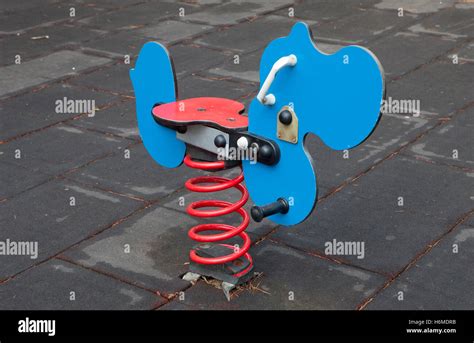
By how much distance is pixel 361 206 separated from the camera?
720 centimetres

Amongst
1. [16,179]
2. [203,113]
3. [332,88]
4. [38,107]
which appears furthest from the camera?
[38,107]

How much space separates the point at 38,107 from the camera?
9758 millimetres

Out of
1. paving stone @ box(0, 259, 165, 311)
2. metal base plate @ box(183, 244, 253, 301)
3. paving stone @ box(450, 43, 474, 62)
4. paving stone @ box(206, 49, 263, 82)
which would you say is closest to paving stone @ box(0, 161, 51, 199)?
paving stone @ box(0, 259, 165, 311)

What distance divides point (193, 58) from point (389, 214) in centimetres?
536

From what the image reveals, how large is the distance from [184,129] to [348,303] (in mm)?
1720

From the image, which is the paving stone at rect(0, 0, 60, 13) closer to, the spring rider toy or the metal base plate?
the spring rider toy

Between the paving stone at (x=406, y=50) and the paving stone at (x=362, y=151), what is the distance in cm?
159

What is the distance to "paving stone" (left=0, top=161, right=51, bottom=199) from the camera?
7582 millimetres

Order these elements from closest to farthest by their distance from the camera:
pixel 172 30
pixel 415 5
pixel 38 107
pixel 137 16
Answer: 1. pixel 38 107
2. pixel 172 30
3. pixel 137 16
4. pixel 415 5

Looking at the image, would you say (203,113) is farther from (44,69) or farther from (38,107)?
(44,69)

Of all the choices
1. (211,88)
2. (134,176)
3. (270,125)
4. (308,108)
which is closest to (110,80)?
(211,88)

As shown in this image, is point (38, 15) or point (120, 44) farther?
point (38, 15)
